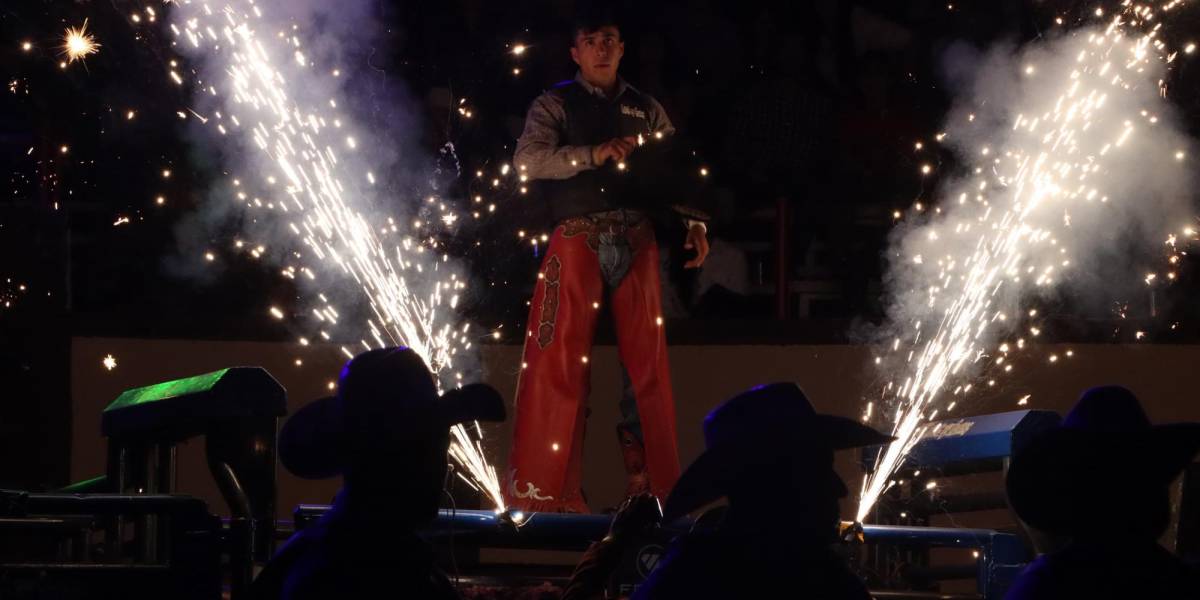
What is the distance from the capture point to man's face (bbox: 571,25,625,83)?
5859 mm

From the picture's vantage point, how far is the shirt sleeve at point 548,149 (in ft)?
18.9

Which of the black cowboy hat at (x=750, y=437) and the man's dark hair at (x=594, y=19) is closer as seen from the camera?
the black cowboy hat at (x=750, y=437)

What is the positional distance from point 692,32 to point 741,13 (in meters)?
0.41

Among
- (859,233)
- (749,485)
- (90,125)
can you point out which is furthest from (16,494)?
(859,233)

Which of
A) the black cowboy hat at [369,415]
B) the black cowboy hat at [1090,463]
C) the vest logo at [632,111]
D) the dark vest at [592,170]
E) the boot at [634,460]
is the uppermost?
the vest logo at [632,111]

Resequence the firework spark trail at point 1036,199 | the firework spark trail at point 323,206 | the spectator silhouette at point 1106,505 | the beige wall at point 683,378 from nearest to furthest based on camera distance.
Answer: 1. the spectator silhouette at point 1106,505
2. the firework spark trail at point 323,206
3. the firework spark trail at point 1036,199
4. the beige wall at point 683,378

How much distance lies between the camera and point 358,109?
7488mm

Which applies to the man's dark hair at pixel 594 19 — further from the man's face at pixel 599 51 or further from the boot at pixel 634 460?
the boot at pixel 634 460

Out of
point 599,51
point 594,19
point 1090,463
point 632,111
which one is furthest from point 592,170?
point 1090,463

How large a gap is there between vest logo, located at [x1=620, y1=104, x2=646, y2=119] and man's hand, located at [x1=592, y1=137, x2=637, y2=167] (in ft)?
0.84

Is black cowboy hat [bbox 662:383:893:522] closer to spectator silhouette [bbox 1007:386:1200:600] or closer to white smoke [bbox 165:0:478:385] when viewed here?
spectator silhouette [bbox 1007:386:1200:600]

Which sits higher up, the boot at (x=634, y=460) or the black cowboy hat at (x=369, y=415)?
the black cowboy hat at (x=369, y=415)

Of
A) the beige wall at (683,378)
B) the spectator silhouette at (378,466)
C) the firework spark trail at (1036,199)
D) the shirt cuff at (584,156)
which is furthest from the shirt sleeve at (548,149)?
the spectator silhouette at (378,466)

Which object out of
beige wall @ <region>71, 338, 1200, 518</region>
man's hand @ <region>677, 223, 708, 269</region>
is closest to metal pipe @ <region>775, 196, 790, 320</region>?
beige wall @ <region>71, 338, 1200, 518</region>
